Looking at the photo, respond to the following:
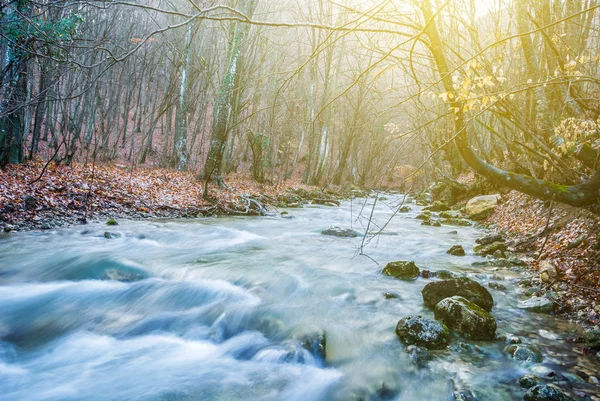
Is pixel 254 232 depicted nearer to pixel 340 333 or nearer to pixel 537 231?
pixel 340 333

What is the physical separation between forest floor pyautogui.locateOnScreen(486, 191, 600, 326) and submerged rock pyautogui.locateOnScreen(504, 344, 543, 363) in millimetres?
954

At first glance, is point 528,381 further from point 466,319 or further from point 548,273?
point 548,273

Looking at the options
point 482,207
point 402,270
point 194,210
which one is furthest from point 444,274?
point 482,207

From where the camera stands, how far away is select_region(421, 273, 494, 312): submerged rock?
4.49 metres

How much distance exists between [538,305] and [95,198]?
911 cm

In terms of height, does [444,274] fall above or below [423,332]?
above

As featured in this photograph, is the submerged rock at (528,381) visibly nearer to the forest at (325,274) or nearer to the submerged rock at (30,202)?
the forest at (325,274)

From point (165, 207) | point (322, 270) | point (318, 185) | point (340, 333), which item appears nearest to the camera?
point (340, 333)

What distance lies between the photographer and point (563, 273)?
508cm

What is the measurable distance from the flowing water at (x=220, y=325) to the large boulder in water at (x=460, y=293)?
0.55ft

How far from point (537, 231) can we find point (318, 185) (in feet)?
50.3

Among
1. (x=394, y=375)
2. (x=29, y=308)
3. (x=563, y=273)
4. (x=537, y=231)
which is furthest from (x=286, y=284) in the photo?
(x=537, y=231)

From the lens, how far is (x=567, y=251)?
5609 millimetres

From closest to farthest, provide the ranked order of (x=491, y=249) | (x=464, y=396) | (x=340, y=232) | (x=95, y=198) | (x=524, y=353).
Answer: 1. (x=464, y=396)
2. (x=524, y=353)
3. (x=491, y=249)
4. (x=95, y=198)
5. (x=340, y=232)
